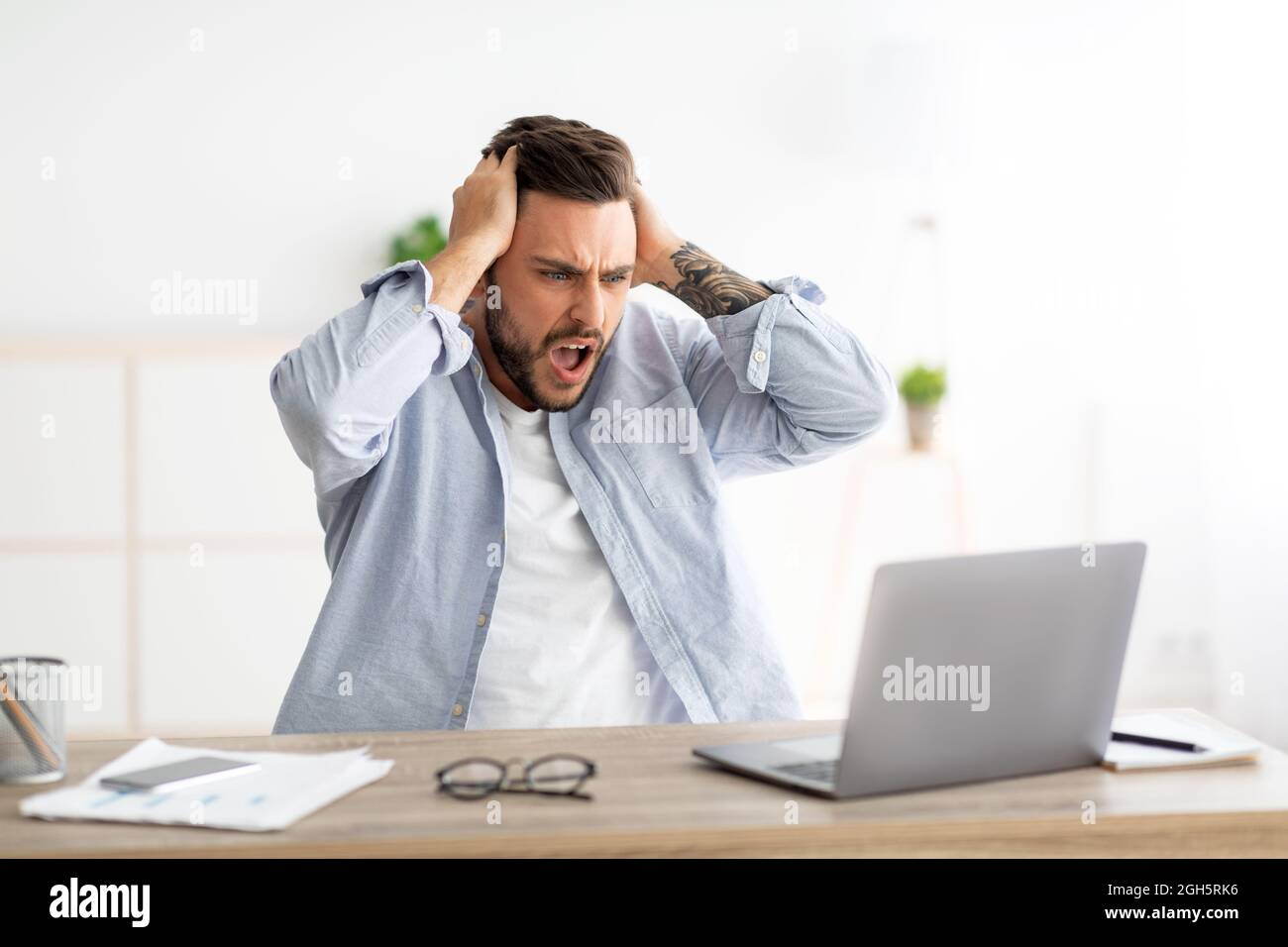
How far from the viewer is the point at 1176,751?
139 centimetres

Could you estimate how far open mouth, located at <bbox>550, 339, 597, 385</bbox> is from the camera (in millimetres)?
1984

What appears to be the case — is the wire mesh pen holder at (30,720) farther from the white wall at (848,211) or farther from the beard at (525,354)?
the white wall at (848,211)

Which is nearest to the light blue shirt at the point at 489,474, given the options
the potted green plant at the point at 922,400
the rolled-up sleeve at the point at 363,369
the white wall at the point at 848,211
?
the rolled-up sleeve at the point at 363,369

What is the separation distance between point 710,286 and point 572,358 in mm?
242

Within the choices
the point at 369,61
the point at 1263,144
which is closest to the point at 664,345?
the point at 369,61

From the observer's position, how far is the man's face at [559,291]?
1963mm

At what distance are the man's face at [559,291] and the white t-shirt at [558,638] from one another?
160 millimetres

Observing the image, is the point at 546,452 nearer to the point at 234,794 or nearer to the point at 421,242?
the point at 234,794

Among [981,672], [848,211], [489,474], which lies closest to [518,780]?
[981,672]

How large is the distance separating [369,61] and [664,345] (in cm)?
224

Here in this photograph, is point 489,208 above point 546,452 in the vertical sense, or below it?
above

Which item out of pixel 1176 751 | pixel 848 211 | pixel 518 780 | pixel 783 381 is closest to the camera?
pixel 518 780

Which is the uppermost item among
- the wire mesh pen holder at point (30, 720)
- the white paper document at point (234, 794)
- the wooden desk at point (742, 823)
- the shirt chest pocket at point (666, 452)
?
the shirt chest pocket at point (666, 452)

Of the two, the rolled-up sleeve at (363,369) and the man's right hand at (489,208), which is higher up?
the man's right hand at (489,208)
